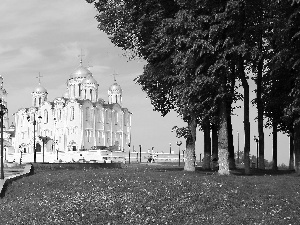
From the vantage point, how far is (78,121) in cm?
9369

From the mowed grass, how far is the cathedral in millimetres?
71023

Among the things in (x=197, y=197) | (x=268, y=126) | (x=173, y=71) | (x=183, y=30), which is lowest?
(x=197, y=197)

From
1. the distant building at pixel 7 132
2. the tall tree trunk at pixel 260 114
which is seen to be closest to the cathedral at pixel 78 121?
the distant building at pixel 7 132

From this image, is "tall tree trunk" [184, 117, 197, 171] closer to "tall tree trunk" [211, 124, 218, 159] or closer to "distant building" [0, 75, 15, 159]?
"tall tree trunk" [211, 124, 218, 159]

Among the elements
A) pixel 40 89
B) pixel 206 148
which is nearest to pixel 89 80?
pixel 40 89

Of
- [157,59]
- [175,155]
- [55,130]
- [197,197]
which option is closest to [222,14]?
[157,59]

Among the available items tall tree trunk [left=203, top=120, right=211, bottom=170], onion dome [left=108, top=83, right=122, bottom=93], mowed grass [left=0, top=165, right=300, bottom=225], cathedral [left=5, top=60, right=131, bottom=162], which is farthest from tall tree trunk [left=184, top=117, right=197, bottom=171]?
onion dome [left=108, top=83, right=122, bottom=93]

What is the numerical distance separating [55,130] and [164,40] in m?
75.7

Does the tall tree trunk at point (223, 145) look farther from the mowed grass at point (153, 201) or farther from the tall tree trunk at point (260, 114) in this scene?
the tall tree trunk at point (260, 114)

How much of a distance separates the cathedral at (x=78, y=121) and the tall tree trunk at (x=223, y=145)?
6807 cm

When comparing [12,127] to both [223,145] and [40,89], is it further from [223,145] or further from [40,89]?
[223,145]

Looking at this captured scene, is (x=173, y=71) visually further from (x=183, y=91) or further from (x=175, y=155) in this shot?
(x=175, y=155)

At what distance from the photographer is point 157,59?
27.9 meters

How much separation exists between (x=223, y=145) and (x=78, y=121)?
72.3m
